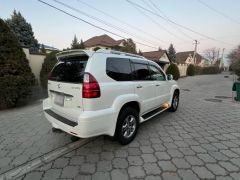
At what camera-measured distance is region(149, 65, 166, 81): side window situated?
3.93 meters

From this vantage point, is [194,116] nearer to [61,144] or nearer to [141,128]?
[141,128]

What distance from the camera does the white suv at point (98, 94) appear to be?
2.29 meters

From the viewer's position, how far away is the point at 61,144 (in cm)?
314

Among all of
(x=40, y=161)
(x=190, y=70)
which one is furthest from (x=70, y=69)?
(x=190, y=70)

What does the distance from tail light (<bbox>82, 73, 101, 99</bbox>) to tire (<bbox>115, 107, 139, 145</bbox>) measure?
2.60 feet

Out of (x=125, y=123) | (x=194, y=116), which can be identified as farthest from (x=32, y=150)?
(x=194, y=116)

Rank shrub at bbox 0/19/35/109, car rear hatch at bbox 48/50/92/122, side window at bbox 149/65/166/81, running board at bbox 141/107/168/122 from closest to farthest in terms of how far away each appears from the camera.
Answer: car rear hatch at bbox 48/50/92/122
running board at bbox 141/107/168/122
side window at bbox 149/65/166/81
shrub at bbox 0/19/35/109

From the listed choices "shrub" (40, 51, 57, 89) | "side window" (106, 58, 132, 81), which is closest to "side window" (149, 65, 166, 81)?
"side window" (106, 58, 132, 81)

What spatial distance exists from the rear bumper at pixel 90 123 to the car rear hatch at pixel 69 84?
9cm

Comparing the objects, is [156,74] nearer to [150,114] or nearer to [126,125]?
[150,114]

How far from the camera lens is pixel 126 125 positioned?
3061 mm

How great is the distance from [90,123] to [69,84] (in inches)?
29.4

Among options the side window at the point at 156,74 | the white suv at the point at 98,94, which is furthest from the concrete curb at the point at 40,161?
the side window at the point at 156,74

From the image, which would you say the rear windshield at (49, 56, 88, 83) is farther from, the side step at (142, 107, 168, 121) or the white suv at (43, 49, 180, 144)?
the side step at (142, 107, 168, 121)
